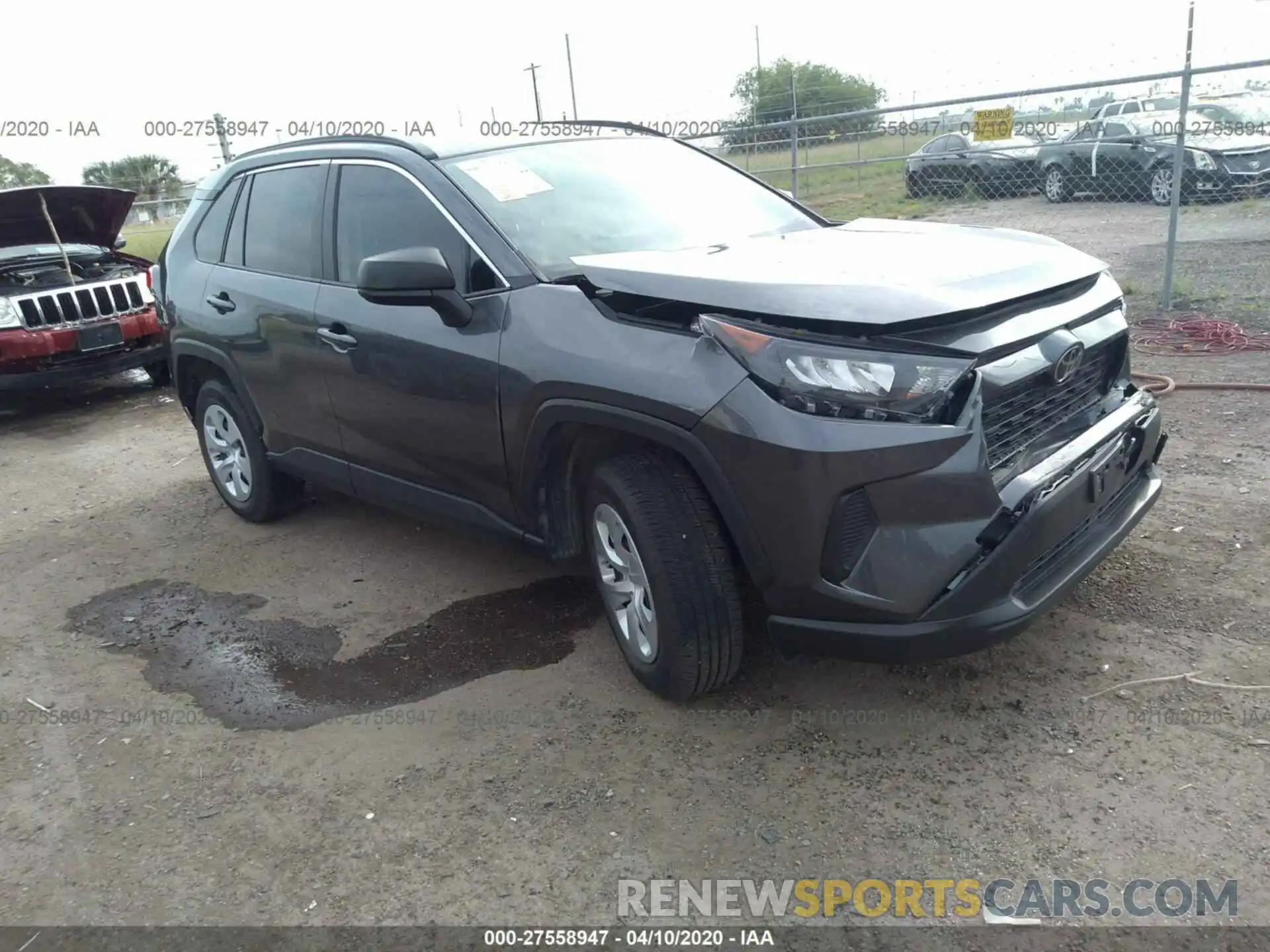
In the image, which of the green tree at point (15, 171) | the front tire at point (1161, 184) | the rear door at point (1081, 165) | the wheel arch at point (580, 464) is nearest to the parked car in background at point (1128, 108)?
the rear door at point (1081, 165)

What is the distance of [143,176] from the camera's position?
64.2ft

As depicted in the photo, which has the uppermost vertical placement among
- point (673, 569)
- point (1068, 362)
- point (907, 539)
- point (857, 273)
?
point (857, 273)

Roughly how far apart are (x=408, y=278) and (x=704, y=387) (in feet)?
3.62

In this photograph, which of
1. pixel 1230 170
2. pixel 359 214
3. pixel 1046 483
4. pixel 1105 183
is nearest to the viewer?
pixel 1046 483

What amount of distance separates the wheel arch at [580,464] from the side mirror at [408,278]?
545 millimetres

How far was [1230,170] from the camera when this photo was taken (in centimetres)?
1098

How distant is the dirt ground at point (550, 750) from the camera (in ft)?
8.49

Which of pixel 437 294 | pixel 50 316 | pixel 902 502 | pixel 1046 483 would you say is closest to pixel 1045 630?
pixel 1046 483

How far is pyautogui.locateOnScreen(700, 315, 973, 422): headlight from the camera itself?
2613 mm

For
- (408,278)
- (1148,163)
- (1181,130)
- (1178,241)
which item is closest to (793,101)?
(1181,130)

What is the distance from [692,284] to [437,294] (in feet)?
3.14

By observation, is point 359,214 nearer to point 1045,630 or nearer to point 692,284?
point 692,284

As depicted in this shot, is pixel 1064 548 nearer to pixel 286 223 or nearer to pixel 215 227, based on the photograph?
pixel 286 223

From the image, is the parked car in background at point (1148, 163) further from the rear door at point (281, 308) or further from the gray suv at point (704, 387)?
the rear door at point (281, 308)
